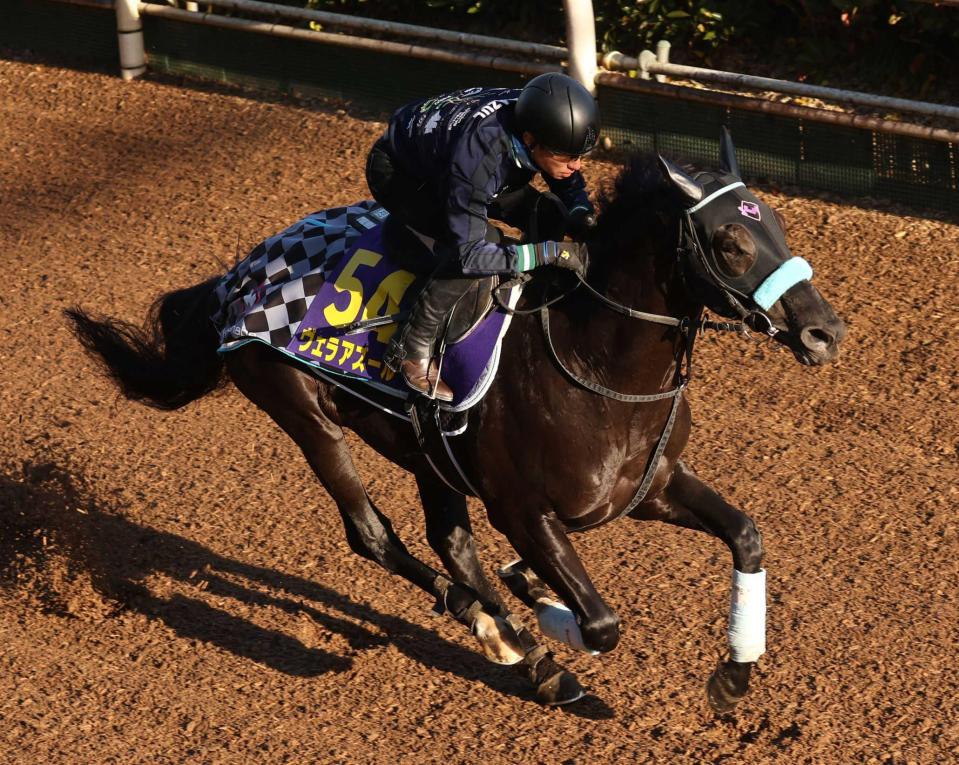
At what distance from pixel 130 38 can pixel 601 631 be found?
8.55m

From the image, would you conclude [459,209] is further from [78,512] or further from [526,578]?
[78,512]

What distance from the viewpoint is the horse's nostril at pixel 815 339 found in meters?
4.27

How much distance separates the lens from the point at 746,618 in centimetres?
511

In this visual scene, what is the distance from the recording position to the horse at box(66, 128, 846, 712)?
438 centimetres

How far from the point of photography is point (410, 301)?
5.36 m

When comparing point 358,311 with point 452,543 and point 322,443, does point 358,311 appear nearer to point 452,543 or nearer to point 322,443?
point 322,443

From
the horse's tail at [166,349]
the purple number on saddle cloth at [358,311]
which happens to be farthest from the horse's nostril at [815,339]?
the horse's tail at [166,349]

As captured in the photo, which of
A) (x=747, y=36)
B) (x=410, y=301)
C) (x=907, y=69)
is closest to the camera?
(x=410, y=301)

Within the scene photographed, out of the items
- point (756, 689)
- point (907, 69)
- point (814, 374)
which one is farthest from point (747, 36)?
point (756, 689)

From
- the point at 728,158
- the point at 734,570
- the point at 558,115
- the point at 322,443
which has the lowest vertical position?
the point at 322,443

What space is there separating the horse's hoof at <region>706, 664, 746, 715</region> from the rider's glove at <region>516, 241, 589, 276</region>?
158cm

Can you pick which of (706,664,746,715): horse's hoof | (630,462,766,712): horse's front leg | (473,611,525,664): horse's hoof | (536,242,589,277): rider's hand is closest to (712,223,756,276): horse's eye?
(536,242,589,277): rider's hand

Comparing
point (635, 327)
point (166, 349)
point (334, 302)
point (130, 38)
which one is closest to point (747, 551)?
point (635, 327)

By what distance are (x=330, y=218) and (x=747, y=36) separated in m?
5.84
